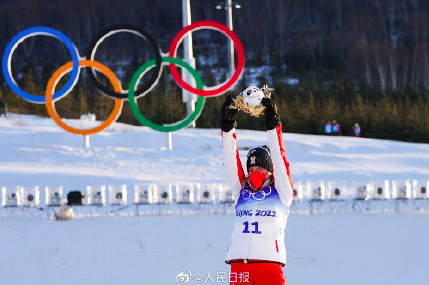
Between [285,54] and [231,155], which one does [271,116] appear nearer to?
[231,155]

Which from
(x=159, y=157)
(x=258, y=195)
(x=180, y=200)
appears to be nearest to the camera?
(x=258, y=195)

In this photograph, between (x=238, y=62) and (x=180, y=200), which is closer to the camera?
(x=180, y=200)

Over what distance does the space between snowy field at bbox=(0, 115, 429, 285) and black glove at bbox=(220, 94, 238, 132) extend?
14.5 feet

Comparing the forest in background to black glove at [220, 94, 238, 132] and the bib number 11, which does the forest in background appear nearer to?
black glove at [220, 94, 238, 132]

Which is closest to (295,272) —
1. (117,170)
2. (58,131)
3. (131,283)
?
(131,283)

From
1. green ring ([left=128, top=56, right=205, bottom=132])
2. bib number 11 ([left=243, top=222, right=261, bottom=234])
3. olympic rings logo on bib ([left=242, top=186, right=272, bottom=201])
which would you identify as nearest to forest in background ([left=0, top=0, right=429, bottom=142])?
green ring ([left=128, top=56, right=205, bottom=132])

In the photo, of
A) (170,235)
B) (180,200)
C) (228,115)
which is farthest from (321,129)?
(228,115)

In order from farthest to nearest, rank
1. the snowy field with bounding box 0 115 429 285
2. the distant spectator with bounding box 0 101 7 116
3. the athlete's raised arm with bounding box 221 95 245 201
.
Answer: the distant spectator with bounding box 0 101 7 116 < the snowy field with bounding box 0 115 429 285 < the athlete's raised arm with bounding box 221 95 245 201

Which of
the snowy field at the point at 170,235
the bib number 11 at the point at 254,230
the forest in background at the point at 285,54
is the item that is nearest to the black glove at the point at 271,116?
the bib number 11 at the point at 254,230

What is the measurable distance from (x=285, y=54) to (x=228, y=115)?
182 ft

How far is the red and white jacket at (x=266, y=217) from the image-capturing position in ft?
17.3

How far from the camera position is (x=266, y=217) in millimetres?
5320

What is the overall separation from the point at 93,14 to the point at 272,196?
6691 cm

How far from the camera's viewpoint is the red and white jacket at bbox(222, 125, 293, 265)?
208 inches
